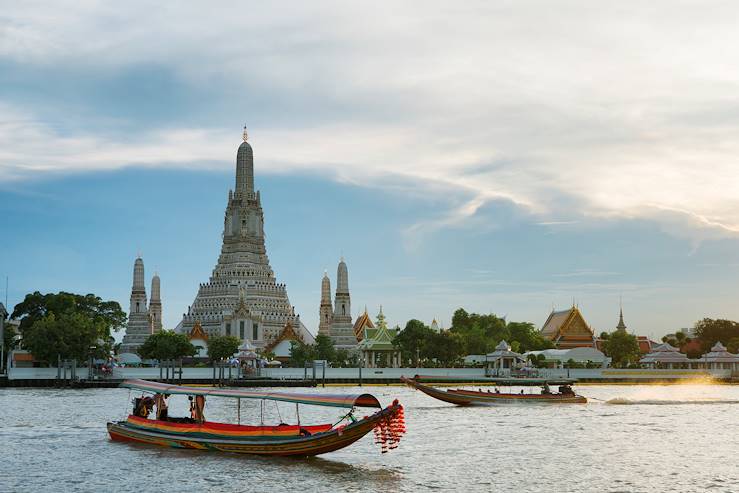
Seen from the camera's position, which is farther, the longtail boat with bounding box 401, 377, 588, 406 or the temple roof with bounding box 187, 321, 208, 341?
the temple roof with bounding box 187, 321, 208, 341

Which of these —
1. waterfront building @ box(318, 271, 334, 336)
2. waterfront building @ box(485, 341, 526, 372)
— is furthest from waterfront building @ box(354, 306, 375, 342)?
waterfront building @ box(485, 341, 526, 372)

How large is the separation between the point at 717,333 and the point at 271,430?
126 meters

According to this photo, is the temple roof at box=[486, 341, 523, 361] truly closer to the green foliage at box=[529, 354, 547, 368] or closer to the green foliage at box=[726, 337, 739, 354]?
the green foliage at box=[529, 354, 547, 368]

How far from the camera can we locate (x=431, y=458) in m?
45.9

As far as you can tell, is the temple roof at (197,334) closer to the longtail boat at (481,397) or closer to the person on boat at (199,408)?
the longtail boat at (481,397)

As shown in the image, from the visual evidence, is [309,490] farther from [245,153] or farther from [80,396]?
[245,153]

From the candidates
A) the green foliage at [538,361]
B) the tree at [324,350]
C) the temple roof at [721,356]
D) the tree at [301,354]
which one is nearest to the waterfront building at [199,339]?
the tree at [301,354]

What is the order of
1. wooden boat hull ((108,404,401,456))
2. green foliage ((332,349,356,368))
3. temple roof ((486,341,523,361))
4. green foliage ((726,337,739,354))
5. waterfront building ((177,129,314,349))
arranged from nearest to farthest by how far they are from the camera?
wooden boat hull ((108,404,401,456)), temple roof ((486,341,523,361)), green foliage ((332,349,356,368)), green foliage ((726,337,739,354)), waterfront building ((177,129,314,349))

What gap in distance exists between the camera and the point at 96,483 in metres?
38.9

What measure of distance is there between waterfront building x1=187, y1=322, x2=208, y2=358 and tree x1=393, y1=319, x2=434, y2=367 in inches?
1180

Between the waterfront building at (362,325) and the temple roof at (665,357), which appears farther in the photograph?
the waterfront building at (362,325)

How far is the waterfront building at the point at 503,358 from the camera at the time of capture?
12631cm

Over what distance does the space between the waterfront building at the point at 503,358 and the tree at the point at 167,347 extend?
1417 inches

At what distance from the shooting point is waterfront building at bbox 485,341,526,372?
12631 cm
